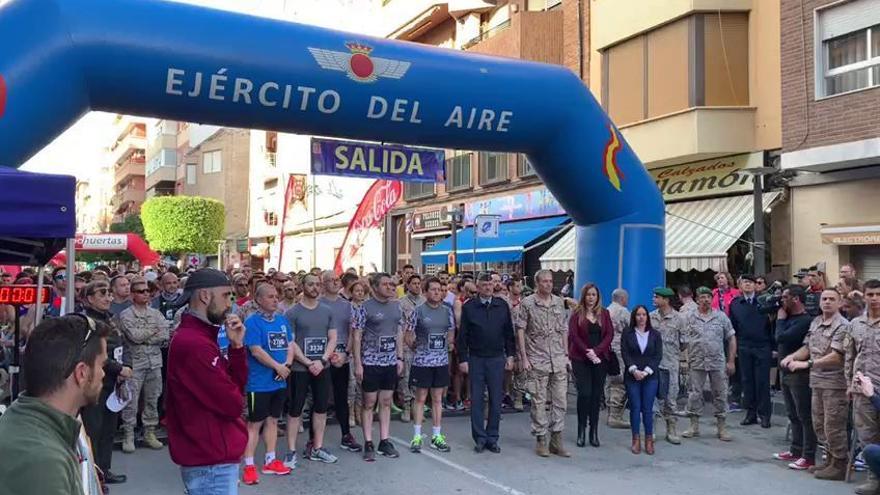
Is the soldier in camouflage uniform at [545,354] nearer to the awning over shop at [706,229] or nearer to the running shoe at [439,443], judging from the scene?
the running shoe at [439,443]

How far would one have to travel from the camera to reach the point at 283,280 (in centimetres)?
929

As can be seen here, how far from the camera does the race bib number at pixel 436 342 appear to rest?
836 centimetres

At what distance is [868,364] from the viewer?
6.57 m

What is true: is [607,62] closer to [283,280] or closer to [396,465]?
[283,280]

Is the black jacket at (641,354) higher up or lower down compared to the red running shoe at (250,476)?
higher up

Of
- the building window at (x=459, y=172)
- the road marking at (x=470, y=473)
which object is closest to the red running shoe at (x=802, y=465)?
the road marking at (x=470, y=473)

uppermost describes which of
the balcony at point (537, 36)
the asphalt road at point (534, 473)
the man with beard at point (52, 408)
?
the balcony at point (537, 36)

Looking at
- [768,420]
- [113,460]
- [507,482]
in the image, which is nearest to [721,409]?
[768,420]

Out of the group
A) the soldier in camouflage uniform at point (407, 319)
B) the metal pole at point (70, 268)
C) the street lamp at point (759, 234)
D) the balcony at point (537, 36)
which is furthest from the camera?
the balcony at point (537, 36)

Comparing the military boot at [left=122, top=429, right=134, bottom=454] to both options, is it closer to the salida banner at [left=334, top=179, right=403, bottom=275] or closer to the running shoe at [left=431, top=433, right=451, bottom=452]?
the running shoe at [left=431, top=433, right=451, bottom=452]

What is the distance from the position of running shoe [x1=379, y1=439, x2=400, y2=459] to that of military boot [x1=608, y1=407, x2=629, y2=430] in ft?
9.97

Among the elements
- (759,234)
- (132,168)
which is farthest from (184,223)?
(759,234)

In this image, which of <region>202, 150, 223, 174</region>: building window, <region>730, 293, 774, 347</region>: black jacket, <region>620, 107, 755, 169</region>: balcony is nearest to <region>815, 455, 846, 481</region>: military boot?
<region>730, 293, 774, 347</region>: black jacket

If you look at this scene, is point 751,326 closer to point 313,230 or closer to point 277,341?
point 277,341
